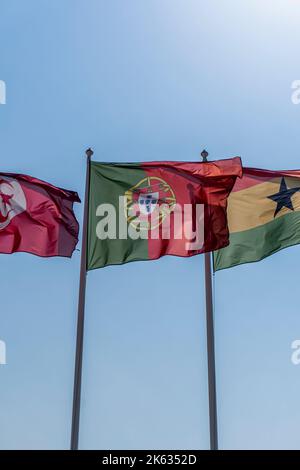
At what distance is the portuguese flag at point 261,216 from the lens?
19.3 metres

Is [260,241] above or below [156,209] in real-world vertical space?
below

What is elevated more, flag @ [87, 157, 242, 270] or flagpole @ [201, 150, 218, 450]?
flag @ [87, 157, 242, 270]

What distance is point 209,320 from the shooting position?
18.1 metres

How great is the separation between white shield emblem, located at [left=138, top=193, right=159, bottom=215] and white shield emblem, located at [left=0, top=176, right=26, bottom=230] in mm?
3856

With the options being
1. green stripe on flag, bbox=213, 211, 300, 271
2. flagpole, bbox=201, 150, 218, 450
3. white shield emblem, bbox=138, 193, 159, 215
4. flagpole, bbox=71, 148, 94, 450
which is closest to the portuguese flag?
green stripe on flag, bbox=213, 211, 300, 271

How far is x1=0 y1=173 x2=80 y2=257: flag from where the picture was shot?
64.2 ft

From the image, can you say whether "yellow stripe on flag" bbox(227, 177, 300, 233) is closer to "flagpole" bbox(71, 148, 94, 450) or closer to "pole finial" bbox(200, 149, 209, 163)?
"pole finial" bbox(200, 149, 209, 163)

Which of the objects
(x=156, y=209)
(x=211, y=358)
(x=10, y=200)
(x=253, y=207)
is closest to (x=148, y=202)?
(x=156, y=209)

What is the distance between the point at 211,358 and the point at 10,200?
8237 mm

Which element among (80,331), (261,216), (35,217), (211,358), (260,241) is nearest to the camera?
(211,358)

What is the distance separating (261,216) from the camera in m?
19.8

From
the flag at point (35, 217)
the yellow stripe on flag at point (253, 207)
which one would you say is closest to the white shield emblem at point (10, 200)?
the flag at point (35, 217)

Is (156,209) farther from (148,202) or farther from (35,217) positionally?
(35,217)
